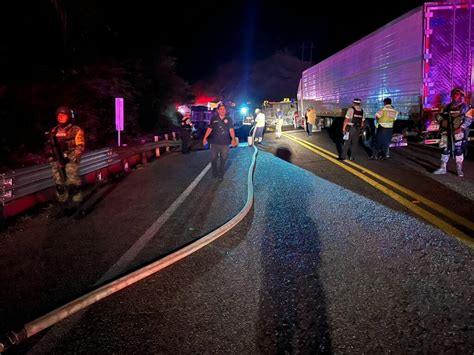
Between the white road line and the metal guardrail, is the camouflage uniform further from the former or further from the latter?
the white road line

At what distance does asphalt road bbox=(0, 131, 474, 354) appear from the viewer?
2912 millimetres

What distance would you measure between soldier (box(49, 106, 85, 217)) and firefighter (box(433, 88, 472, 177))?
7.19 metres

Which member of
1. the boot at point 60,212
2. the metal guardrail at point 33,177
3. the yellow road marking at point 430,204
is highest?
the metal guardrail at point 33,177

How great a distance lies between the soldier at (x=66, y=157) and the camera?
662 centimetres

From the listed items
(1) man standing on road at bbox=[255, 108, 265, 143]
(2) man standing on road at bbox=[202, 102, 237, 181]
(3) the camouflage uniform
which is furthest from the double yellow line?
(1) man standing on road at bbox=[255, 108, 265, 143]

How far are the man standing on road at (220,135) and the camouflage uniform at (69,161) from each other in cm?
328

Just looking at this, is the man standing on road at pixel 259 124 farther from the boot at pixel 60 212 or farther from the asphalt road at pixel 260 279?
the boot at pixel 60 212

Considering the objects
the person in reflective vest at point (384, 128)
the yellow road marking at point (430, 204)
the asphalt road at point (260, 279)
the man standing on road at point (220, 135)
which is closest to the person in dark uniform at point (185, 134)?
the man standing on road at point (220, 135)

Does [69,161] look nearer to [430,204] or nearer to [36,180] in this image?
[36,180]

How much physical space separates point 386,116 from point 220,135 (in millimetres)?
5285

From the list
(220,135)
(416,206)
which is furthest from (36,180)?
(416,206)

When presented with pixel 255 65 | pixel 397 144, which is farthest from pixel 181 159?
pixel 255 65

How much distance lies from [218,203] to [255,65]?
97.4 meters

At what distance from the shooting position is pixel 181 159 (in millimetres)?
14219
